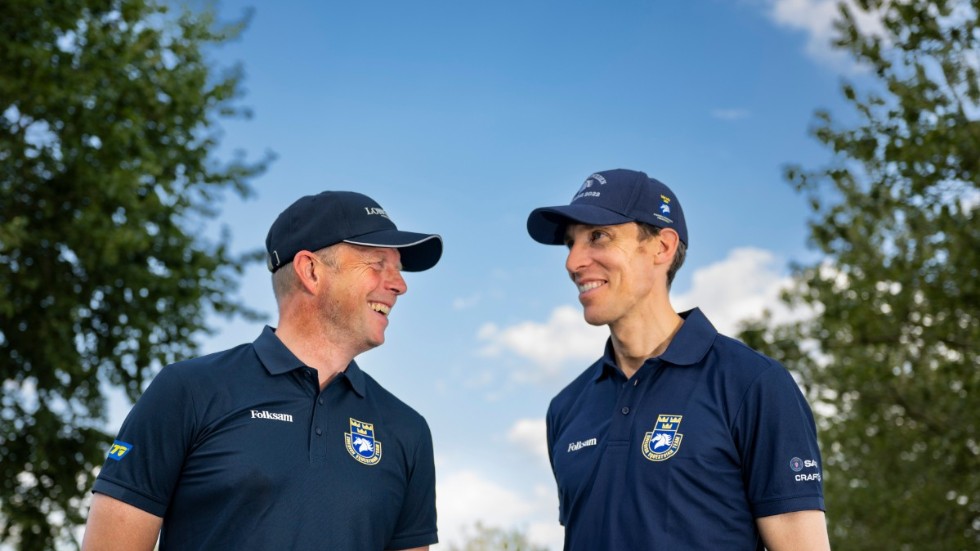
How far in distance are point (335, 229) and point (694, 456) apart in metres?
1.88

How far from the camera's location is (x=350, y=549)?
4629 mm

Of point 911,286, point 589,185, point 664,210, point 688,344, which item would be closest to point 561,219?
point 589,185

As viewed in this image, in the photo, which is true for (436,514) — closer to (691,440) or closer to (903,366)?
(691,440)

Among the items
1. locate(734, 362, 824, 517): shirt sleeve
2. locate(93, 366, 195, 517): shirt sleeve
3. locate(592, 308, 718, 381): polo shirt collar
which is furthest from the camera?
locate(592, 308, 718, 381): polo shirt collar

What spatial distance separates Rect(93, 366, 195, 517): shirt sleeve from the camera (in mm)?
4516

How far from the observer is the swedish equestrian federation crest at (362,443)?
483 centimetres

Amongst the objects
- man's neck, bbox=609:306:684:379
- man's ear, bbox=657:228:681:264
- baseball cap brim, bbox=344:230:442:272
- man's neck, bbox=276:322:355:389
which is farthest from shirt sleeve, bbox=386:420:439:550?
man's ear, bbox=657:228:681:264

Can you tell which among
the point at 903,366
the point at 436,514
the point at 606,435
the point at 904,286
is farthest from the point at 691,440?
the point at 903,366

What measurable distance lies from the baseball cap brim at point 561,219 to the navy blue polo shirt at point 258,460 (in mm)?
1109

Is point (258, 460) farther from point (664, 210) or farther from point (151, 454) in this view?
point (664, 210)

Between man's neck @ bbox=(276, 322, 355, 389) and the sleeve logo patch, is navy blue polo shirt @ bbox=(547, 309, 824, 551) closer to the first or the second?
man's neck @ bbox=(276, 322, 355, 389)

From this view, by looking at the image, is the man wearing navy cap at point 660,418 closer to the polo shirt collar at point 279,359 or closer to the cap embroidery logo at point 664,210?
the cap embroidery logo at point 664,210

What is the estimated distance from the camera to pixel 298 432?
473 cm

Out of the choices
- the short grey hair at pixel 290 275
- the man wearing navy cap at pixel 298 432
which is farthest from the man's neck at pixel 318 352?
the short grey hair at pixel 290 275
